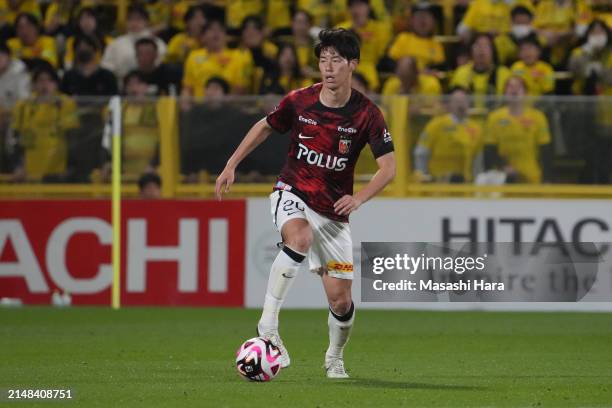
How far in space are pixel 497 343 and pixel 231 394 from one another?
179 inches

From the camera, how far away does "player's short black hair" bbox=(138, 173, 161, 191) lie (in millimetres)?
16750

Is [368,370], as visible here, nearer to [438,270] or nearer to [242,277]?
[438,270]

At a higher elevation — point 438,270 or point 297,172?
point 297,172

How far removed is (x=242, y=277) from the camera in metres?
16.5

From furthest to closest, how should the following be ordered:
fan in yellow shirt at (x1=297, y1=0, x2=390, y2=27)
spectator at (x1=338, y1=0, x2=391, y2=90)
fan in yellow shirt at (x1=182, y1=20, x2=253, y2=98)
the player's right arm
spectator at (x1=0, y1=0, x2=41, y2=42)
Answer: spectator at (x1=0, y1=0, x2=41, y2=42)
fan in yellow shirt at (x1=297, y1=0, x2=390, y2=27)
spectator at (x1=338, y1=0, x2=391, y2=90)
fan in yellow shirt at (x1=182, y1=20, x2=253, y2=98)
the player's right arm

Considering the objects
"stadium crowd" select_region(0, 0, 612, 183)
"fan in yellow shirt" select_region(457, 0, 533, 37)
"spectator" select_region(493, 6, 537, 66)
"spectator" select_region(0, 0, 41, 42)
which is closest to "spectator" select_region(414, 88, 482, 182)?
"stadium crowd" select_region(0, 0, 612, 183)

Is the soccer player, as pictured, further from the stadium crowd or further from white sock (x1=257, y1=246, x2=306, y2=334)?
the stadium crowd

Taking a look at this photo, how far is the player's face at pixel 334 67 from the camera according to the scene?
9086 millimetres

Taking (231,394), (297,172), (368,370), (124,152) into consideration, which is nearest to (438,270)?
(368,370)

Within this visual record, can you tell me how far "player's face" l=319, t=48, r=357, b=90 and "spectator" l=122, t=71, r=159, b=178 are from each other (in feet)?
25.7

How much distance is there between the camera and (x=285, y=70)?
59.3ft

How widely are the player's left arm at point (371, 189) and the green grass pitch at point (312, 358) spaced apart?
113 centimetres

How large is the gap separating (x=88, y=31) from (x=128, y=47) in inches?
27.3

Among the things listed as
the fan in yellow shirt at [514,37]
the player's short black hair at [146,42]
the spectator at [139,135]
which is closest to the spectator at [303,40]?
the player's short black hair at [146,42]
